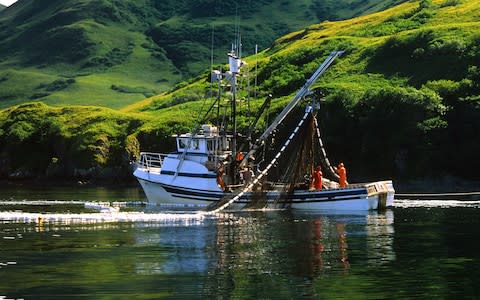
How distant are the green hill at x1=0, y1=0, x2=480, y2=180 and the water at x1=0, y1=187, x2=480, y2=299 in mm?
19625

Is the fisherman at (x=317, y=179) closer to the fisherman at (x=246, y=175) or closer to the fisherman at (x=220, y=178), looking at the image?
the fisherman at (x=246, y=175)

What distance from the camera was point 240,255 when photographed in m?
40.4

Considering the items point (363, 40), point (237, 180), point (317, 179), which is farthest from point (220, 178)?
point (363, 40)

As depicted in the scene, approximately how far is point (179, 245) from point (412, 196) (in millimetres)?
41113

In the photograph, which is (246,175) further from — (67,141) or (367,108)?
(67,141)

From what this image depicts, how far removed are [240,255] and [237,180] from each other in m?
29.3

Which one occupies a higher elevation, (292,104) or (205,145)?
(292,104)

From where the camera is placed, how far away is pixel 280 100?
4771 inches

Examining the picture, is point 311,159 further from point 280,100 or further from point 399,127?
point 280,100

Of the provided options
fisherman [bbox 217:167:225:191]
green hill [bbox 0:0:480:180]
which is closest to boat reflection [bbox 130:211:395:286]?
fisherman [bbox 217:167:225:191]

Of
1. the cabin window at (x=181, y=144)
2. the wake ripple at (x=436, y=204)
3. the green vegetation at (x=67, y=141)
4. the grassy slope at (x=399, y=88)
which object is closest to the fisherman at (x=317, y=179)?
the wake ripple at (x=436, y=204)

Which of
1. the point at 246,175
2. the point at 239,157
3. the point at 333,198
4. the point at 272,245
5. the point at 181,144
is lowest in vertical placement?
the point at 272,245

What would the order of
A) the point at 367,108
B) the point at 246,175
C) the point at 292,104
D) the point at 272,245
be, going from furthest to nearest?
the point at 367,108
the point at 292,104
the point at 246,175
the point at 272,245

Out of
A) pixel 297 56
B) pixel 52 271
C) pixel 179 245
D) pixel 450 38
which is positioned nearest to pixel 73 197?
pixel 179 245
